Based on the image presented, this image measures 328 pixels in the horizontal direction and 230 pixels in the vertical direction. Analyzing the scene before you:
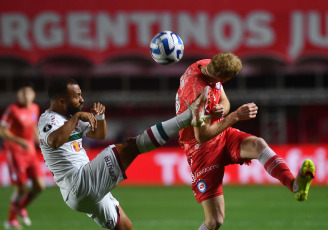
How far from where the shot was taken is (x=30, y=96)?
1009 centimetres

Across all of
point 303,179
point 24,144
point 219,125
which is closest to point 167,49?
point 219,125

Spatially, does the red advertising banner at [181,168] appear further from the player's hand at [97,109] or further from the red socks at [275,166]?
the player's hand at [97,109]

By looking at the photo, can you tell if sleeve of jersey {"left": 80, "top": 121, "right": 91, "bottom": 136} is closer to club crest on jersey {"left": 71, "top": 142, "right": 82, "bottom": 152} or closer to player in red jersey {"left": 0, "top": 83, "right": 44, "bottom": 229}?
club crest on jersey {"left": 71, "top": 142, "right": 82, "bottom": 152}

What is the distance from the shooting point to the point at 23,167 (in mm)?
10133

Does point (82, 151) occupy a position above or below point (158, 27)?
above

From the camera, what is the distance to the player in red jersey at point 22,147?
980cm

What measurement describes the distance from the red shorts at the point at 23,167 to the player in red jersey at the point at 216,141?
4.16 m

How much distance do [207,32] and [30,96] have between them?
8631 millimetres

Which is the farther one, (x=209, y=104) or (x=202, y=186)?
(x=202, y=186)

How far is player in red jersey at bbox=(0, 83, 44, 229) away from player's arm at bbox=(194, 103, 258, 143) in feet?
14.7

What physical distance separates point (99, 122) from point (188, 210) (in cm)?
562

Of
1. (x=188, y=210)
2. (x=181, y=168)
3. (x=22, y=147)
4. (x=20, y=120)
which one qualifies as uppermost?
(x=20, y=120)

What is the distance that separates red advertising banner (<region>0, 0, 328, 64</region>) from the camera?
17.7 metres

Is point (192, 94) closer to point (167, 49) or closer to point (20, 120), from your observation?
point (167, 49)
